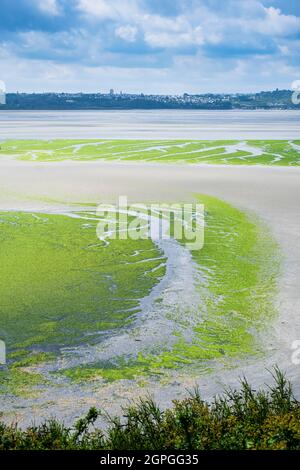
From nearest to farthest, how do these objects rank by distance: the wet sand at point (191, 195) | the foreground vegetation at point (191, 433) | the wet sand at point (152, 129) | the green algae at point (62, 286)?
the foreground vegetation at point (191, 433) → the wet sand at point (191, 195) → the green algae at point (62, 286) → the wet sand at point (152, 129)

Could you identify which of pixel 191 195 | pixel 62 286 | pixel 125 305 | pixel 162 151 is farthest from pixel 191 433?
pixel 162 151

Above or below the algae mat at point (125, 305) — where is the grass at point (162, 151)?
above

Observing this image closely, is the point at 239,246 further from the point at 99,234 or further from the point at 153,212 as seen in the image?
the point at 153,212

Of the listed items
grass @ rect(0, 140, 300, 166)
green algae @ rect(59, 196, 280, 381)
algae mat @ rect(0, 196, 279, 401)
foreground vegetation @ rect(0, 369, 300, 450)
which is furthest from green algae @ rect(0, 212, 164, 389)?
grass @ rect(0, 140, 300, 166)

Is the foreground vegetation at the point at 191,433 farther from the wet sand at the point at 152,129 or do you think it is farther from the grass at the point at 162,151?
the wet sand at the point at 152,129

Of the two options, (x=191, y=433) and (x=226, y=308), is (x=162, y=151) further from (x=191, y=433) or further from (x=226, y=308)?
(x=191, y=433)

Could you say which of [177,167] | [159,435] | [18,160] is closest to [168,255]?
[159,435]

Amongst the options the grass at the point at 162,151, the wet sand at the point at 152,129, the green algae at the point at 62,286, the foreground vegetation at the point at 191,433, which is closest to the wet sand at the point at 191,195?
the foreground vegetation at the point at 191,433
